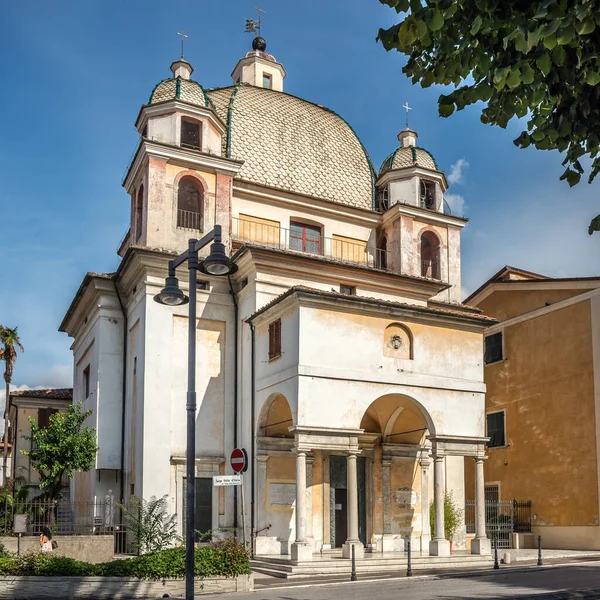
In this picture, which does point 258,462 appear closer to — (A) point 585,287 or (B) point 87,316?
(B) point 87,316

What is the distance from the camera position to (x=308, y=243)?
27.4m

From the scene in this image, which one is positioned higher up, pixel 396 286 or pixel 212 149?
pixel 212 149

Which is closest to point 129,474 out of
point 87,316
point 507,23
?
point 87,316

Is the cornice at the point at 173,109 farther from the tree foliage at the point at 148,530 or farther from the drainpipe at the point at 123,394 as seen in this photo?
the tree foliage at the point at 148,530

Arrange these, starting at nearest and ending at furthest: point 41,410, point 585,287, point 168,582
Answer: point 168,582, point 585,287, point 41,410

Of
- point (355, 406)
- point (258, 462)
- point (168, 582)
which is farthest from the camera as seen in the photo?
point (258, 462)

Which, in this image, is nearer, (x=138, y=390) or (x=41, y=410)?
(x=138, y=390)

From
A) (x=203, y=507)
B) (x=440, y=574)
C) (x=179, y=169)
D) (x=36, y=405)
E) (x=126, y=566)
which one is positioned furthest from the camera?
(x=36, y=405)

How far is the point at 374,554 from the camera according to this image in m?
22.1

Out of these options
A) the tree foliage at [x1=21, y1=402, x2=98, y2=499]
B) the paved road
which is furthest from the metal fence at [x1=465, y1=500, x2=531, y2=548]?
the tree foliage at [x1=21, y1=402, x2=98, y2=499]

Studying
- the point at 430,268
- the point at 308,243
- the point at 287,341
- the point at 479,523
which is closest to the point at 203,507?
the point at 287,341

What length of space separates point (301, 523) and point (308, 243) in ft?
36.3

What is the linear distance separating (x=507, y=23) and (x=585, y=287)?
23153mm

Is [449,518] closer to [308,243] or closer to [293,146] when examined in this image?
[308,243]
